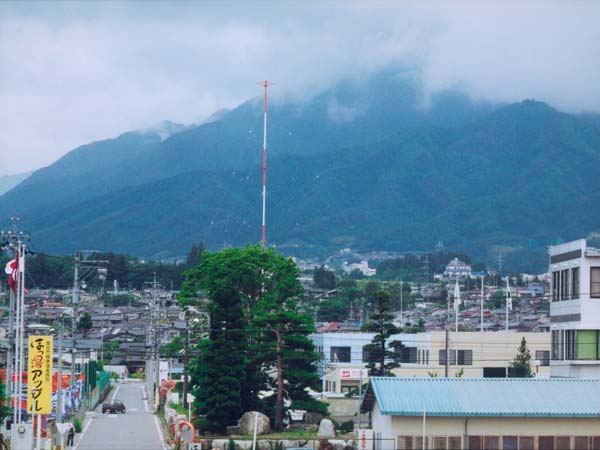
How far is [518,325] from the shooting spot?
447ft

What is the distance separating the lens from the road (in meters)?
57.0

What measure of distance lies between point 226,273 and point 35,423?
21.1 m

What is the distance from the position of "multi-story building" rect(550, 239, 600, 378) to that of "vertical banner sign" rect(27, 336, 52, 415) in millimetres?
23443

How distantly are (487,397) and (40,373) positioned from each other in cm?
1759

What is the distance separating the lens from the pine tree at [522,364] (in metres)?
84.2

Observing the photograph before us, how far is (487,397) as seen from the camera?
1786 inches


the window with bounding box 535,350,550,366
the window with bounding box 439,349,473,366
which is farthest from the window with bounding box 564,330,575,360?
the window with bounding box 535,350,550,366

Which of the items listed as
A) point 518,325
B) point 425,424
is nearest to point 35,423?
point 425,424

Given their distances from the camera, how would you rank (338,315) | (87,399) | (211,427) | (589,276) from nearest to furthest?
1. (589,276)
2. (211,427)
3. (87,399)
4. (338,315)

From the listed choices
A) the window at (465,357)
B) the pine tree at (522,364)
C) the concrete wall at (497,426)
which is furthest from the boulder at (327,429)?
the window at (465,357)

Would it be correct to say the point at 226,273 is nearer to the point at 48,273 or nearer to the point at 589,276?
the point at 589,276

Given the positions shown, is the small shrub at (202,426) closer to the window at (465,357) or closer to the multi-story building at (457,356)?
the multi-story building at (457,356)

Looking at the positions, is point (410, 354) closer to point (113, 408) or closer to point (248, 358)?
point (113, 408)

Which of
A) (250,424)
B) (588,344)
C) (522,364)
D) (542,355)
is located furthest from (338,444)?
(542,355)
